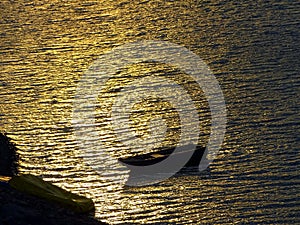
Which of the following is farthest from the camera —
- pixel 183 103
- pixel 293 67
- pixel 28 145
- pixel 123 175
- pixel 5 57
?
pixel 5 57

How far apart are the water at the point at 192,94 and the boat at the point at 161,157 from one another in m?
0.18

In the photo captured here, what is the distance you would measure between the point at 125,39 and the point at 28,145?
3487 millimetres

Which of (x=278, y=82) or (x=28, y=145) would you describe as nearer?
(x=28, y=145)

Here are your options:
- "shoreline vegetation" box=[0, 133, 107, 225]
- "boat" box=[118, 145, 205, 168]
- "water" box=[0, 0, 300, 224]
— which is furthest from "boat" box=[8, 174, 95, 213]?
"boat" box=[118, 145, 205, 168]

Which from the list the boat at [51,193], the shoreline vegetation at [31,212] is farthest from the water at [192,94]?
the shoreline vegetation at [31,212]

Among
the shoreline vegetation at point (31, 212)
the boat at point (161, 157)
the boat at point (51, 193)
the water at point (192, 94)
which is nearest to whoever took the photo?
the shoreline vegetation at point (31, 212)

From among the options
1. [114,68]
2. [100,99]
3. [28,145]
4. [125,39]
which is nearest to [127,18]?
[125,39]

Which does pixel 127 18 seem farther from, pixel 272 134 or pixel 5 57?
pixel 272 134

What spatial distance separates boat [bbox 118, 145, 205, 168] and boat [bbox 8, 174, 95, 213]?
3.48ft

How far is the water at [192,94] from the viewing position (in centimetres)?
784

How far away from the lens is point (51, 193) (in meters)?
7.53

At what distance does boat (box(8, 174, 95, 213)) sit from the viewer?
7.39m

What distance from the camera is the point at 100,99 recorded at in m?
10.1

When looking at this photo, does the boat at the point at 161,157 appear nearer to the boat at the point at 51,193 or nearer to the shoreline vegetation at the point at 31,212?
the boat at the point at 51,193
